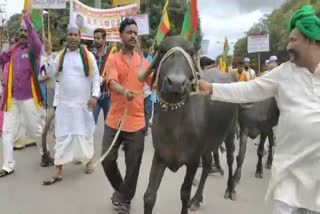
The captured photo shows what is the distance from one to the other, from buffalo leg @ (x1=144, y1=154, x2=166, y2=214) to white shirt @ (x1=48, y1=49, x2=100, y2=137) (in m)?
2.28

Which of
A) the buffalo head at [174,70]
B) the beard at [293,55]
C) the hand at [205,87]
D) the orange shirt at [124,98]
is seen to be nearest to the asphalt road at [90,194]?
the orange shirt at [124,98]

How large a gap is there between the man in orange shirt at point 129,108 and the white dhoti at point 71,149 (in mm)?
1737

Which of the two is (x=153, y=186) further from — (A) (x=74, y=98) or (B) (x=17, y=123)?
(B) (x=17, y=123)

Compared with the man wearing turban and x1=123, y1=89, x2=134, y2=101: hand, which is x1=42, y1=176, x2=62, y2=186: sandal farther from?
the man wearing turban

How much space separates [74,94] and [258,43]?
10.9 metres

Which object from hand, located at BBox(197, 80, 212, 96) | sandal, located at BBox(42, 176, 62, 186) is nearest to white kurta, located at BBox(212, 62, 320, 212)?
hand, located at BBox(197, 80, 212, 96)

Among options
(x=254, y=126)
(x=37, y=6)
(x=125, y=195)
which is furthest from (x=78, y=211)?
(x=37, y=6)

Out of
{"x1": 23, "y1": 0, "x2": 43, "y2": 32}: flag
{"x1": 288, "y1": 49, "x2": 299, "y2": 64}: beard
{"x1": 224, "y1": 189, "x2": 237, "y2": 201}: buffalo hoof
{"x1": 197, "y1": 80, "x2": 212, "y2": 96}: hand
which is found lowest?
{"x1": 224, "y1": 189, "x2": 237, "y2": 201}: buffalo hoof

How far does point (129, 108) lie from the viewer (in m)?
5.40

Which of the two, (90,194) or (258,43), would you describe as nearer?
(90,194)

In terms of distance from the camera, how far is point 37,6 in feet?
28.9

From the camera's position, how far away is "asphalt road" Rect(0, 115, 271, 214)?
6062 mm

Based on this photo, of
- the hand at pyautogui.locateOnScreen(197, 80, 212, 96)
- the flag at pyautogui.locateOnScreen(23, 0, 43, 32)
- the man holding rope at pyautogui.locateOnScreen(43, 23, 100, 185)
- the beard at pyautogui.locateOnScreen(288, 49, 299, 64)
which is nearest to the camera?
the beard at pyautogui.locateOnScreen(288, 49, 299, 64)

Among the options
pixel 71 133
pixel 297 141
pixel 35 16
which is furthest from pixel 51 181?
pixel 297 141
